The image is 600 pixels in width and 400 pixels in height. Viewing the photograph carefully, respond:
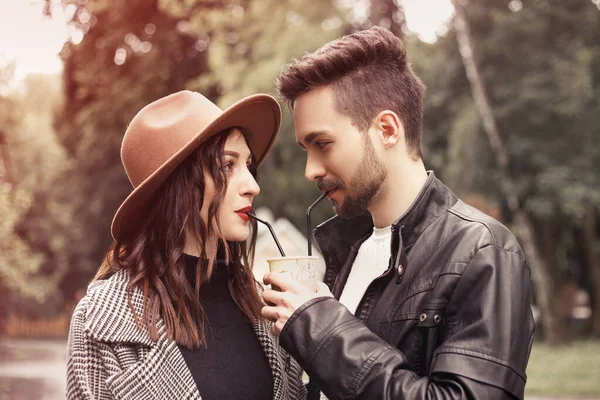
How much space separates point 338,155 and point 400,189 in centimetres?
27

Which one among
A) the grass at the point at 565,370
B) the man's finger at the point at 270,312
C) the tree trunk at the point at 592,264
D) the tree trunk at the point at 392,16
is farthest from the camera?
the tree trunk at the point at 592,264

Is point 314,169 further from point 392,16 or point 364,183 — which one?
point 392,16

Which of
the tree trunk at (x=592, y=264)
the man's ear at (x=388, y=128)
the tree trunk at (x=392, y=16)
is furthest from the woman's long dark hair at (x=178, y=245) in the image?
the tree trunk at (x=592, y=264)

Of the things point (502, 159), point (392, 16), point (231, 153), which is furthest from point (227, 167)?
point (502, 159)

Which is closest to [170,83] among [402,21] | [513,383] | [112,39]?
[112,39]

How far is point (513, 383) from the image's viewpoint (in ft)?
7.05

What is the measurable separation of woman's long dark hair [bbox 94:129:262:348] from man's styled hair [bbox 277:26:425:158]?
1.25 feet

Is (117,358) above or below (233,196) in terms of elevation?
below

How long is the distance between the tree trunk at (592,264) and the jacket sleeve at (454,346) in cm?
1720

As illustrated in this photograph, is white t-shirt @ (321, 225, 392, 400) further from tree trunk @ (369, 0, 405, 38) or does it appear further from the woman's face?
tree trunk @ (369, 0, 405, 38)

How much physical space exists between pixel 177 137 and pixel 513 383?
1439 mm

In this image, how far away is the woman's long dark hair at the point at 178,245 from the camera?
2586 mm

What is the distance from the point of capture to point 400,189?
2633 millimetres

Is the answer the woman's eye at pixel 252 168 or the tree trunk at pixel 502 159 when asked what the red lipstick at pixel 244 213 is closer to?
the woman's eye at pixel 252 168
